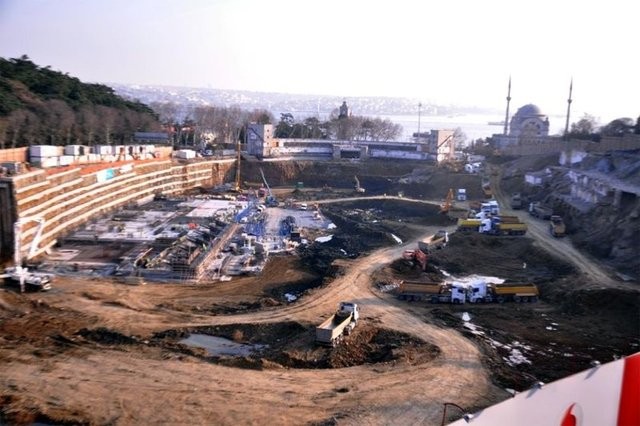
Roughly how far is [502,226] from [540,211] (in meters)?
3.23

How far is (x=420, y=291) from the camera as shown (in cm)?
1252

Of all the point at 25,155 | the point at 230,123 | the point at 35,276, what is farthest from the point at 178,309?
the point at 230,123

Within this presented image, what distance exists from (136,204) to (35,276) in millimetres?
9307

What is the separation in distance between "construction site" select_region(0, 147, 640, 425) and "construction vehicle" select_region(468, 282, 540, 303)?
0.04 metres

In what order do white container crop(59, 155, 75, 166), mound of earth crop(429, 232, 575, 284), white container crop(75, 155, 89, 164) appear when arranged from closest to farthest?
mound of earth crop(429, 232, 575, 284) → white container crop(59, 155, 75, 166) → white container crop(75, 155, 89, 164)

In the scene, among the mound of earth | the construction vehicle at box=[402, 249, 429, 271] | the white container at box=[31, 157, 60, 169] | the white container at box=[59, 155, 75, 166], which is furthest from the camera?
the white container at box=[59, 155, 75, 166]

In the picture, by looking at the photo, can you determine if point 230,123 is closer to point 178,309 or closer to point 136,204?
point 136,204

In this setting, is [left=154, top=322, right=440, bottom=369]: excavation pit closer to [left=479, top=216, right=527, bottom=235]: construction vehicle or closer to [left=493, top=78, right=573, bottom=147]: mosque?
[left=479, top=216, right=527, bottom=235]: construction vehicle

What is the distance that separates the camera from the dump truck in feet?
40.9

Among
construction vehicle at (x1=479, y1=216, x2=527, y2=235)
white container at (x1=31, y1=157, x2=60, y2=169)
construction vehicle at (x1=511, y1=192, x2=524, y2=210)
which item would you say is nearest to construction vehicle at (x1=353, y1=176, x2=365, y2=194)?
construction vehicle at (x1=511, y1=192, x2=524, y2=210)

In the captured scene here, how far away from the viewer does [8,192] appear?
14.1 metres

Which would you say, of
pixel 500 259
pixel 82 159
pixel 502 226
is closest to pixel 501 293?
pixel 500 259

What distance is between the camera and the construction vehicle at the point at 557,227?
1700cm

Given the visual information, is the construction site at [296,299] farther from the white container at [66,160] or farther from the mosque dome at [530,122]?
the mosque dome at [530,122]
